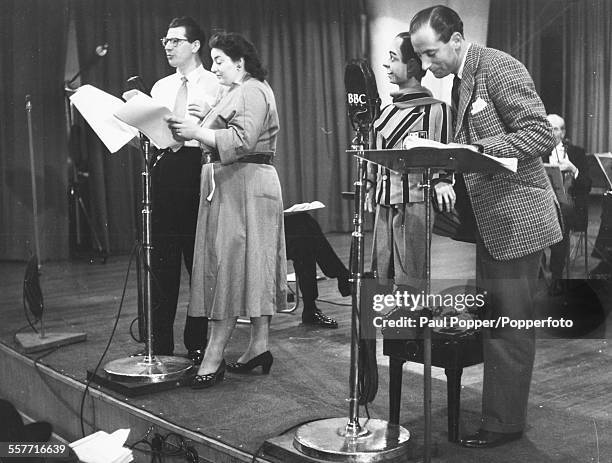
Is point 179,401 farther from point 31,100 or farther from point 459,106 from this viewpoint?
point 31,100

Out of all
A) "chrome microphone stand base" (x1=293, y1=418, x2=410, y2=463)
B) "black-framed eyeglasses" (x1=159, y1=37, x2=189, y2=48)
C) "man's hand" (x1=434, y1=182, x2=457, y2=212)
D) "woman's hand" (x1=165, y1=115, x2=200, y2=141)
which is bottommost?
"chrome microphone stand base" (x1=293, y1=418, x2=410, y2=463)

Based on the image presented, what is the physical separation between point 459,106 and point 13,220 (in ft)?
11.1

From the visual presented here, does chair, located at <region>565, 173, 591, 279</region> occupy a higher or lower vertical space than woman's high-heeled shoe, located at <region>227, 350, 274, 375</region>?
higher

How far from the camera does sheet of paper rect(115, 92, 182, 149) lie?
9.48 feet

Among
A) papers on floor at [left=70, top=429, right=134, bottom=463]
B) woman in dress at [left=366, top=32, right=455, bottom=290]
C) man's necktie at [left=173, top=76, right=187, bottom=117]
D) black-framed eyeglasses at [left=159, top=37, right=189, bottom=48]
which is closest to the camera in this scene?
woman in dress at [left=366, top=32, right=455, bottom=290]

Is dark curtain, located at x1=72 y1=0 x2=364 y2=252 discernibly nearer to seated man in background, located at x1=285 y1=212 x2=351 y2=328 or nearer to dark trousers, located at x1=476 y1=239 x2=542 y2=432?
seated man in background, located at x1=285 y1=212 x2=351 y2=328

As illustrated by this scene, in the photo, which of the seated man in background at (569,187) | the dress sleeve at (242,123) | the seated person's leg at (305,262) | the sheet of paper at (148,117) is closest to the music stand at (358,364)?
the seated man in background at (569,187)

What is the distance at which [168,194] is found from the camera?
3.59 m

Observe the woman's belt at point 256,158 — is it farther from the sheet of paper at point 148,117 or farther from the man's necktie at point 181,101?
the man's necktie at point 181,101

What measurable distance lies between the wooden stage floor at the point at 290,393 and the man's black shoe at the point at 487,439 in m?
0.03

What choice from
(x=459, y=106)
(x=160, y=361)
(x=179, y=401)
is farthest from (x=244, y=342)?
(x=459, y=106)

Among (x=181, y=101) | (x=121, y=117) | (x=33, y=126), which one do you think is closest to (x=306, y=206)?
(x=181, y=101)

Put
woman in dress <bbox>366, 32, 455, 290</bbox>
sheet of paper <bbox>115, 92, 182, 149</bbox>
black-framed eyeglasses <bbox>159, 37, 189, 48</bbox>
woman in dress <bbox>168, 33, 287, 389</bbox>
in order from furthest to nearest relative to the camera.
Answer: black-framed eyeglasses <bbox>159, 37, 189, 48</bbox>
woman in dress <bbox>168, 33, 287, 389</bbox>
sheet of paper <bbox>115, 92, 182, 149</bbox>
woman in dress <bbox>366, 32, 455, 290</bbox>

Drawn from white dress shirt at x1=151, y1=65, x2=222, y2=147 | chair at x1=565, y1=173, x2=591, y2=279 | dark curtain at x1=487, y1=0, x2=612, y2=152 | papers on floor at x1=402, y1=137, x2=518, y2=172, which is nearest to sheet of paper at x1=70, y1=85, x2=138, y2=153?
white dress shirt at x1=151, y1=65, x2=222, y2=147
